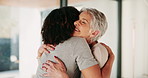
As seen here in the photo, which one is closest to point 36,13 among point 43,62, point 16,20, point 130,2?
point 16,20

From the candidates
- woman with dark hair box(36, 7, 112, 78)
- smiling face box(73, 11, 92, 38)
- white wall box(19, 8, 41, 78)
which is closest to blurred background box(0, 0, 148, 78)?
white wall box(19, 8, 41, 78)

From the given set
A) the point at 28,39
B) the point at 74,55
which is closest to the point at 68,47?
the point at 74,55

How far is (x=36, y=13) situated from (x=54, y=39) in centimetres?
150

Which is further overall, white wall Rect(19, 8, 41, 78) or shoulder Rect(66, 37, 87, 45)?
white wall Rect(19, 8, 41, 78)

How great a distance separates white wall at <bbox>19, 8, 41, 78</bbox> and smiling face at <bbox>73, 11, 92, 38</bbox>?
1426 mm

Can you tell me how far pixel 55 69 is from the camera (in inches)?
41.5

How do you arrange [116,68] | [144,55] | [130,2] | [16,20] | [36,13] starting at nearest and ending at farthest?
[16,20]
[36,13]
[144,55]
[130,2]
[116,68]

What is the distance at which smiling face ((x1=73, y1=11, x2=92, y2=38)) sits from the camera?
104 centimetres

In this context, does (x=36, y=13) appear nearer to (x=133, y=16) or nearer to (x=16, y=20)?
(x=16, y=20)

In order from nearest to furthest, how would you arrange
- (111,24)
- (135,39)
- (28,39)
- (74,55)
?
(74,55)
(28,39)
(135,39)
(111,24)

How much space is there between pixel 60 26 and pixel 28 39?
1437 millimetres

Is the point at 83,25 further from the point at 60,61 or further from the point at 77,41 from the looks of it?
the point at 60,61

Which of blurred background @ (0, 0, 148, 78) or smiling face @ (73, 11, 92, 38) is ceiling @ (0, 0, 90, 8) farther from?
smiling face @ (73, 11, 92, 38)

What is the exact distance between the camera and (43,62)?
1.09 meters
